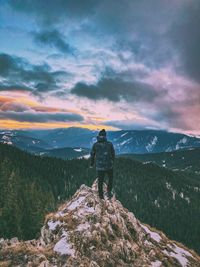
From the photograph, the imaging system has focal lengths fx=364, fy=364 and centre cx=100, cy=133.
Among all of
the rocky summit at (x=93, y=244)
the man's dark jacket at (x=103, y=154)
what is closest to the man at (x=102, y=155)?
the man's dark jacket at (x=103, y=154)

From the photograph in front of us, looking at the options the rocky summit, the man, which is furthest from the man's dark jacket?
the rocky summit

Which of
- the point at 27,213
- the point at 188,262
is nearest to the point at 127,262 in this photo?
the point at 188,262

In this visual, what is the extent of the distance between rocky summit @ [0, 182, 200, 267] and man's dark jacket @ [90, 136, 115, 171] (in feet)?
7.81

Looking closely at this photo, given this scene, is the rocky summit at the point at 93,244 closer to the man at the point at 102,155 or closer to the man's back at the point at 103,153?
the man at the point at 102,155

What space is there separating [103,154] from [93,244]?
7549mm

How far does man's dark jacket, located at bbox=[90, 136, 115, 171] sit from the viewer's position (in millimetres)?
26211

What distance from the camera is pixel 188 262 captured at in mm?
25719

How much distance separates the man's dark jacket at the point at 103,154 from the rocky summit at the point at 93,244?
7.81ft

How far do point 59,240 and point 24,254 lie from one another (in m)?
2.38

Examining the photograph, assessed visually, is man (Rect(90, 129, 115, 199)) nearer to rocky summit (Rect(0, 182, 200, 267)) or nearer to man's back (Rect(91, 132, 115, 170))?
man's back (Rect(91, 132, 115, 170))

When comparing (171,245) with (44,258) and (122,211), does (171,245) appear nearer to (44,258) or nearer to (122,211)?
(122,211)

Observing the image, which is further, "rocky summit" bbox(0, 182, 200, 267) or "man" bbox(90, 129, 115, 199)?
"man" bbox(90, 129, 115, 199)

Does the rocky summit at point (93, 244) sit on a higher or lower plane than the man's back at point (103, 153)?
lower

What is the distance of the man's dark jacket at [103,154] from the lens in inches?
1032
